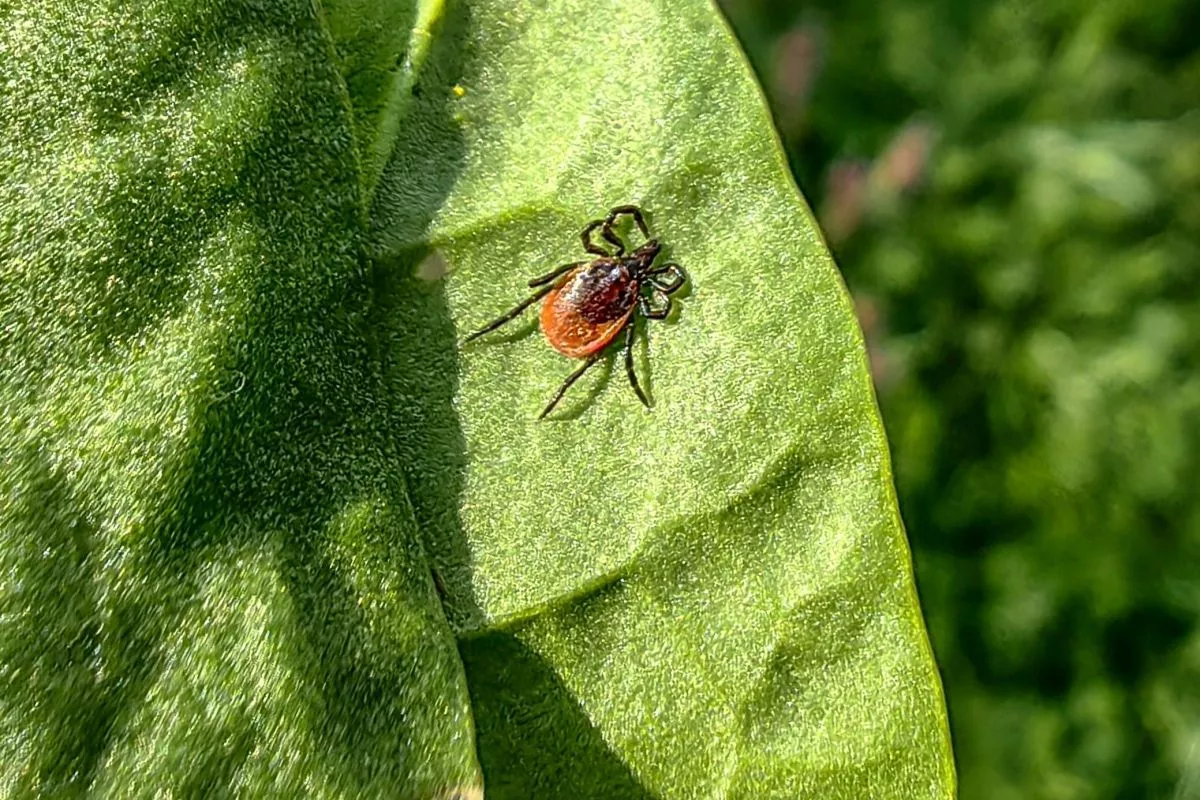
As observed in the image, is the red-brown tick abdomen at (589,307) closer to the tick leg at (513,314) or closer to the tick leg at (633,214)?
the tick leg at (513,314)

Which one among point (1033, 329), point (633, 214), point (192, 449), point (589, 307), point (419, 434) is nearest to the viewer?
point (192, 449)

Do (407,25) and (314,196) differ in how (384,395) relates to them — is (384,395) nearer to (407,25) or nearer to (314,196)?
(314,196)

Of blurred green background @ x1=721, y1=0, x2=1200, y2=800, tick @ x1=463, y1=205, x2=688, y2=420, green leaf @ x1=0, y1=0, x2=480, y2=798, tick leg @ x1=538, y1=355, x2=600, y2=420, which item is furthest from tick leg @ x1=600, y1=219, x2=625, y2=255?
blurred green background @ x1=721, y1=0, x2=1200, y2=800

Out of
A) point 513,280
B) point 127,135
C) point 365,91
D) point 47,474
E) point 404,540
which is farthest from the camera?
point 513,280

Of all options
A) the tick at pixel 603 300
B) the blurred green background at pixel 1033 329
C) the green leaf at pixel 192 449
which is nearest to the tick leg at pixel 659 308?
the tick at pixel 603 300

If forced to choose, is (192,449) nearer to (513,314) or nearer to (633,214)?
(513,314)

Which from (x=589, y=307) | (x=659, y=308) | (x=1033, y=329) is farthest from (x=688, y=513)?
(x=1033, y=329)

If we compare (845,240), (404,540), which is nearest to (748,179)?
(404,540)
